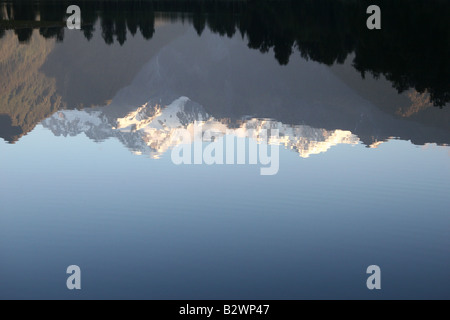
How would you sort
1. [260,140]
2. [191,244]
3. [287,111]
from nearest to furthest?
[191,244] < [260,140] < [287,111]

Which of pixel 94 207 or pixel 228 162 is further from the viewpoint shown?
pixel 228 162

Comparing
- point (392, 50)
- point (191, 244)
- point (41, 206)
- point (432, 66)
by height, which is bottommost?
point (191, 244)

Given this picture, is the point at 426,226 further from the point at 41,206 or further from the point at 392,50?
the point at 392,50

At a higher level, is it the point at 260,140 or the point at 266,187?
the point at 260,140

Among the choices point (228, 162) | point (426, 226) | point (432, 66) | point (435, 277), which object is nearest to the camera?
point (435, 277)

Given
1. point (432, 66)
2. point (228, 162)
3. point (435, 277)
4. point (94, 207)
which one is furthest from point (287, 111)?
point (435, 277)

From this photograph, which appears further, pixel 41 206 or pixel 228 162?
pixel 228 162

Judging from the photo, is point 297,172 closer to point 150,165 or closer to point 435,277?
point 150,165
